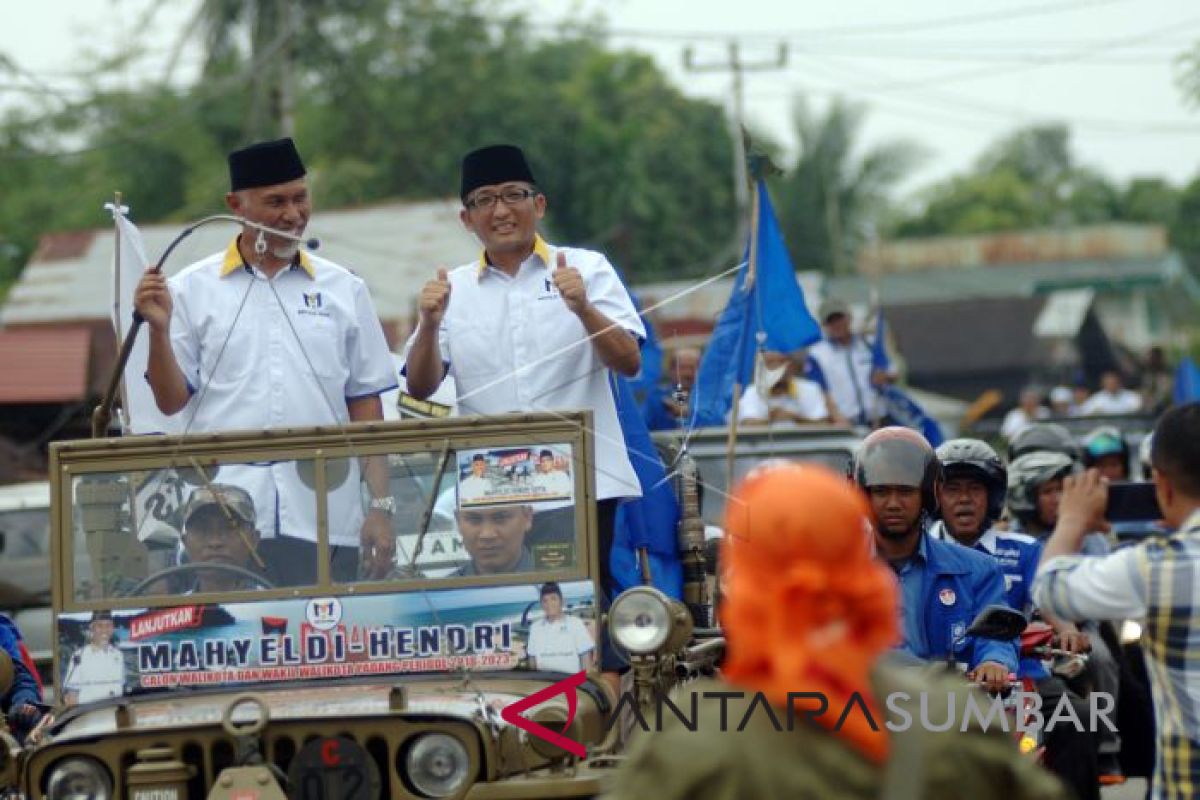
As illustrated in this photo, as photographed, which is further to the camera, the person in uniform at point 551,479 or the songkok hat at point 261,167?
the songkok hat at point 261,167

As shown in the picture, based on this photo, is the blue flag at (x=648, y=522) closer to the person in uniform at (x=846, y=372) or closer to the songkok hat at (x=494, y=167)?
the songkok hat at (x=494, y=167)

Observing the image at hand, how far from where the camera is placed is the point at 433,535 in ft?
24.2

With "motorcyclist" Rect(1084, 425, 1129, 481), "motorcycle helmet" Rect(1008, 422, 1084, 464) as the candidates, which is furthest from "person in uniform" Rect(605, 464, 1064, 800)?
"motorcyclist" Rect(1084, 425, 1129, 481)

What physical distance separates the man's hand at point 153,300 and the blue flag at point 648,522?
63.6 inches

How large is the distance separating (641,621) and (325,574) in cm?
129

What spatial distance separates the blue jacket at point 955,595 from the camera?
7633 millimetres

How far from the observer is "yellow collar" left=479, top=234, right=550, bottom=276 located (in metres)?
8.56

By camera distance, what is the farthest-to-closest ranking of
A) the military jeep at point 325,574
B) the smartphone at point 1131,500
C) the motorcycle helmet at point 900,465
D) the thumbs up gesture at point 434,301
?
the thumbs up gesture at point 434,301, the motorcycle helmet at point 900,465, the smartphone at point 1131,500, the military jeep at point 325,574

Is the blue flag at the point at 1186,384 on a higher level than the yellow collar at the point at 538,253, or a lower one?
higher

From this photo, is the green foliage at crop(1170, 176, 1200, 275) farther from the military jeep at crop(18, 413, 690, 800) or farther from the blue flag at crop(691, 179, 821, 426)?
the military jeep at crop(18, 413, 690, 800)

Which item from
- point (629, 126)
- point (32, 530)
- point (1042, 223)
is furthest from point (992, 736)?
point (1042, 223)

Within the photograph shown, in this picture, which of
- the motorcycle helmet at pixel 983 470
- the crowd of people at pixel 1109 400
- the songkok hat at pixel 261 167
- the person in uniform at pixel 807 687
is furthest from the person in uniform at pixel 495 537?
the crowd of people at pixel 1109 400

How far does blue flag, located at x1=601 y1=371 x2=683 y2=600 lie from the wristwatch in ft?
3.29

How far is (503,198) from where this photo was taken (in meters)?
8.56
